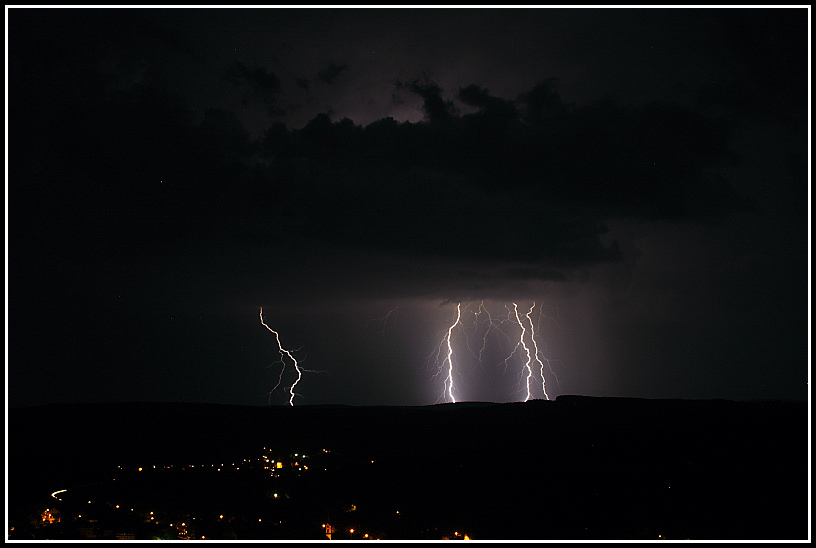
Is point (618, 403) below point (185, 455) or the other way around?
the other way around

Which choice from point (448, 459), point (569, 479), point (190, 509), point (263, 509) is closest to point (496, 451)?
point (448, 459)

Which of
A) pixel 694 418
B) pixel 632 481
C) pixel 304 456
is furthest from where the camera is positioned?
pixel 694 418

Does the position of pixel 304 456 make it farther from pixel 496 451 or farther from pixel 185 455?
pixel 496 451

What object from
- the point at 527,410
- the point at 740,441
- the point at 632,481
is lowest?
the point at 632,481

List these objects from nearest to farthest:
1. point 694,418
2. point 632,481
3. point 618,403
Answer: point 632,481, point 694,418, point 618,403

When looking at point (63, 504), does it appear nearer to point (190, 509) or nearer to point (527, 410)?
point (190, 509)

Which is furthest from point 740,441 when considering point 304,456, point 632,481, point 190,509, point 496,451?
point 190,509

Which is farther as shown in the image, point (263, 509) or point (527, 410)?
point (527, 410)
